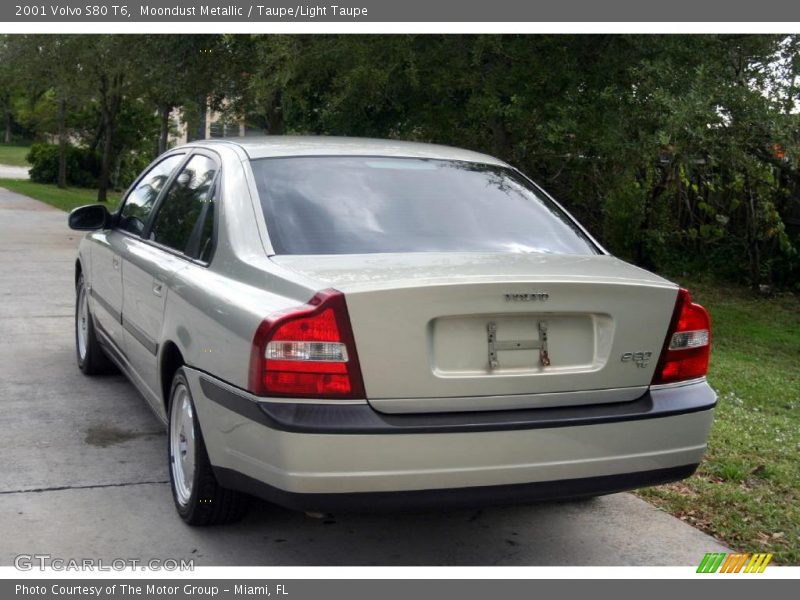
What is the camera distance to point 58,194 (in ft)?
104

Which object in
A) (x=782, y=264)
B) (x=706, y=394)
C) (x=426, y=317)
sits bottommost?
(x=782, y=264)

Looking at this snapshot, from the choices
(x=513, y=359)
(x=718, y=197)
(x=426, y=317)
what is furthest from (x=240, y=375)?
(x=718, y=197)

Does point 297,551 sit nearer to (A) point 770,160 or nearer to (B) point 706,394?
(B) point 706,394

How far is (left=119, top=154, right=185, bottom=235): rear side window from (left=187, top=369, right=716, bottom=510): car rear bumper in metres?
2.14

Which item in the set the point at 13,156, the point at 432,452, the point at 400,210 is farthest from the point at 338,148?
the point at 13,156

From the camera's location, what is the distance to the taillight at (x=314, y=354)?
11.9 ft

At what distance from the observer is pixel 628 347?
398 centimetres

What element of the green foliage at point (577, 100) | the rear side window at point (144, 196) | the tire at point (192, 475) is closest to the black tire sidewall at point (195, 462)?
the tire at point (192, 475)

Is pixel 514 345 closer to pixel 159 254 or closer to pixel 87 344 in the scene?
pixel 159 254

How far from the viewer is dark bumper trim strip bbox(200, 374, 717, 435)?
358cm

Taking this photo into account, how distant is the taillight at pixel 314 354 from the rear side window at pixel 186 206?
1279 millimetres

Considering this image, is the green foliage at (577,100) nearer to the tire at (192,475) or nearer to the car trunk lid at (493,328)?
the car trunk lid at (493,328)

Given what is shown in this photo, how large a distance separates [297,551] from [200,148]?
2.16 metres

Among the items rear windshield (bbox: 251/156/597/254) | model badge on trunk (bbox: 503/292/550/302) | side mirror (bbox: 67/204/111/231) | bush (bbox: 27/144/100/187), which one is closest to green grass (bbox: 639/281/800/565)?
rear windshield (bbox: 251/156/597/254)
